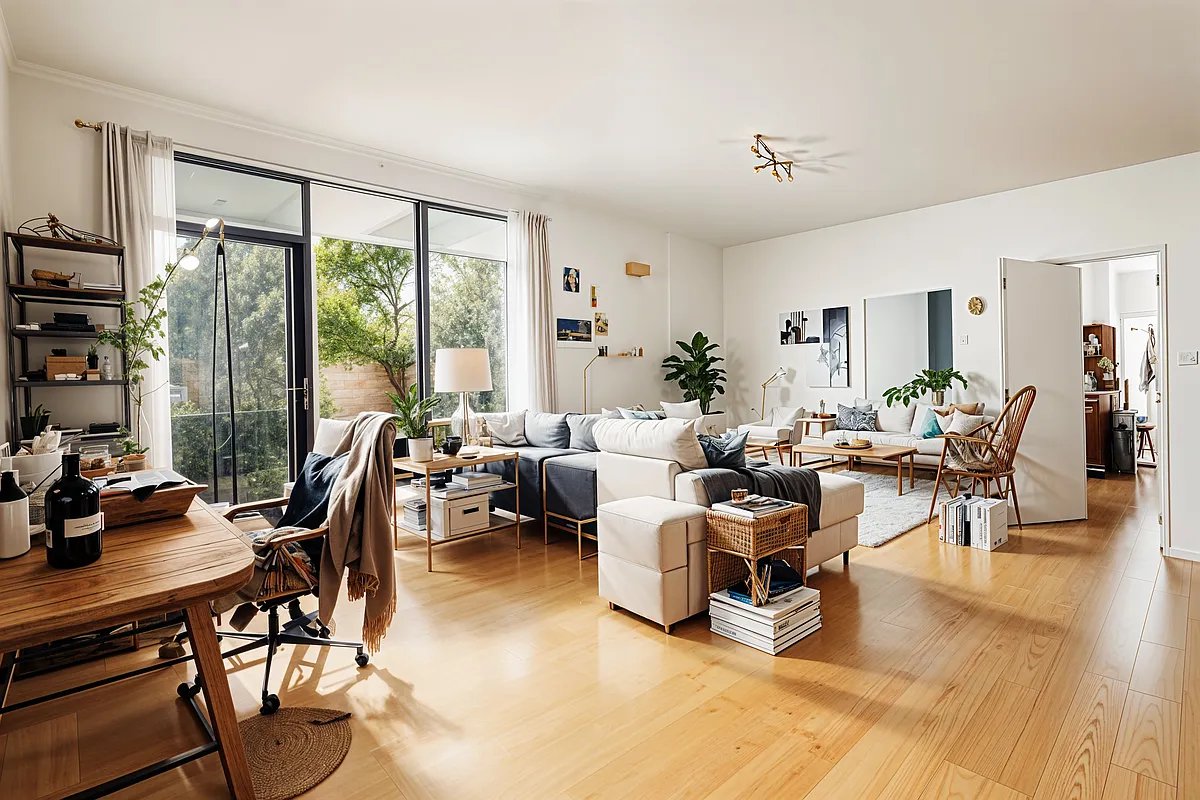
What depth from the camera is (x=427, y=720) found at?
2105 millimetres

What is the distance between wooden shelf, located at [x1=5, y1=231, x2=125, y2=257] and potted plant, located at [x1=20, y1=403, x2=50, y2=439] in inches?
34.4

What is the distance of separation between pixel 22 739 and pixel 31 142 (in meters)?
3.30

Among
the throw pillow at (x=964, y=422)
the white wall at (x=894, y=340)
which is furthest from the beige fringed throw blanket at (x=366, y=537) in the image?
the white wall at (x=894, y=340)

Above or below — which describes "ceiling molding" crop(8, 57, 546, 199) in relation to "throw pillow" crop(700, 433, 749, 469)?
above

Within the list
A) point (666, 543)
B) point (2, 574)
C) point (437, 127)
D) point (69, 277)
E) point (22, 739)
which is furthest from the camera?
point (437, 127)

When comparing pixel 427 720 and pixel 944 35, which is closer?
pixel 427 720

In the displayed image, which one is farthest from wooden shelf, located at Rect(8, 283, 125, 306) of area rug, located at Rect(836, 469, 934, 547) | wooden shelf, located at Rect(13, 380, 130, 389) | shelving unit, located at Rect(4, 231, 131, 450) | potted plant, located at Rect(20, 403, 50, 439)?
area rug, located at Rect(836, 469, 934, 547)

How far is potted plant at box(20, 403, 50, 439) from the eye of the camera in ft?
10.6

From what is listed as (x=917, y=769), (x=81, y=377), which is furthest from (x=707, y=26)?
(x=81, y=377)

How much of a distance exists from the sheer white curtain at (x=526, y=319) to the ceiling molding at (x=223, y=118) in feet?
1.68

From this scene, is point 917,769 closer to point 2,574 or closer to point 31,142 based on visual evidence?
point 2,574

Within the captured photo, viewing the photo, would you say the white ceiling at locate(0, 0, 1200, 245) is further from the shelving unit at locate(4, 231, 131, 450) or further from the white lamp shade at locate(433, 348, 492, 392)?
the white lamp shade at locate(433, 348, 492, 392)

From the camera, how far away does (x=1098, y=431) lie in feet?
22.4

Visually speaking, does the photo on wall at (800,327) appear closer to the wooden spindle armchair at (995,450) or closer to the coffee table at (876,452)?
the coffee table at (876,452)
